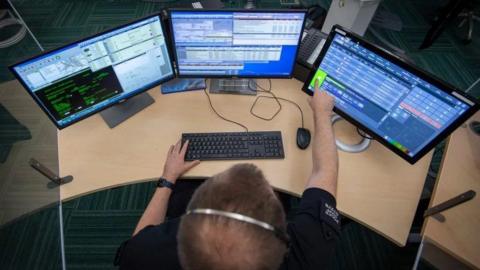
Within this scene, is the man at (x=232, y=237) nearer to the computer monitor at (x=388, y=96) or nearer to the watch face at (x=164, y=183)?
the watch face at (x=164, y=183)

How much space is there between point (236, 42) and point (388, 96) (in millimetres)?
635

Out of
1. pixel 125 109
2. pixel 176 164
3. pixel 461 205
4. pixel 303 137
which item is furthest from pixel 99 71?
pixel 461 205

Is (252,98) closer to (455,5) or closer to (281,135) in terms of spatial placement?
(281,135)

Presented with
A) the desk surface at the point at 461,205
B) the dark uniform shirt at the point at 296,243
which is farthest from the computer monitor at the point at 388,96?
the dark uniform shirt at the point at 296,243

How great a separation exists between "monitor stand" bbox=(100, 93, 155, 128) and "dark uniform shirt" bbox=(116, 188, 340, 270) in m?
0.59

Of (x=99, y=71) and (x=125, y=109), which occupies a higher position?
(x=99, y=71)

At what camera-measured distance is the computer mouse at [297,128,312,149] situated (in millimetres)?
1217

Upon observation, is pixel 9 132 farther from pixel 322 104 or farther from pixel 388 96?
pixel 388 96

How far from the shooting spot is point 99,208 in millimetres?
1811

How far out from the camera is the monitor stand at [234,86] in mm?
1411

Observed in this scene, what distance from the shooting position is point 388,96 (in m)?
1.04

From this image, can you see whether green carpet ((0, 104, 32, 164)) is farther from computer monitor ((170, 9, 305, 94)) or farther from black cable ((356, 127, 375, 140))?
black cable ((356, 127, 375, 140))

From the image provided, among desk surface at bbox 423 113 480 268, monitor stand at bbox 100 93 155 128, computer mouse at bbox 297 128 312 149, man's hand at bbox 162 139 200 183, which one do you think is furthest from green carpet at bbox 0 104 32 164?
desk surface at bbox 423 113 480 268

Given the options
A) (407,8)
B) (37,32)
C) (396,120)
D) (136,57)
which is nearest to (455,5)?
(407,8)
